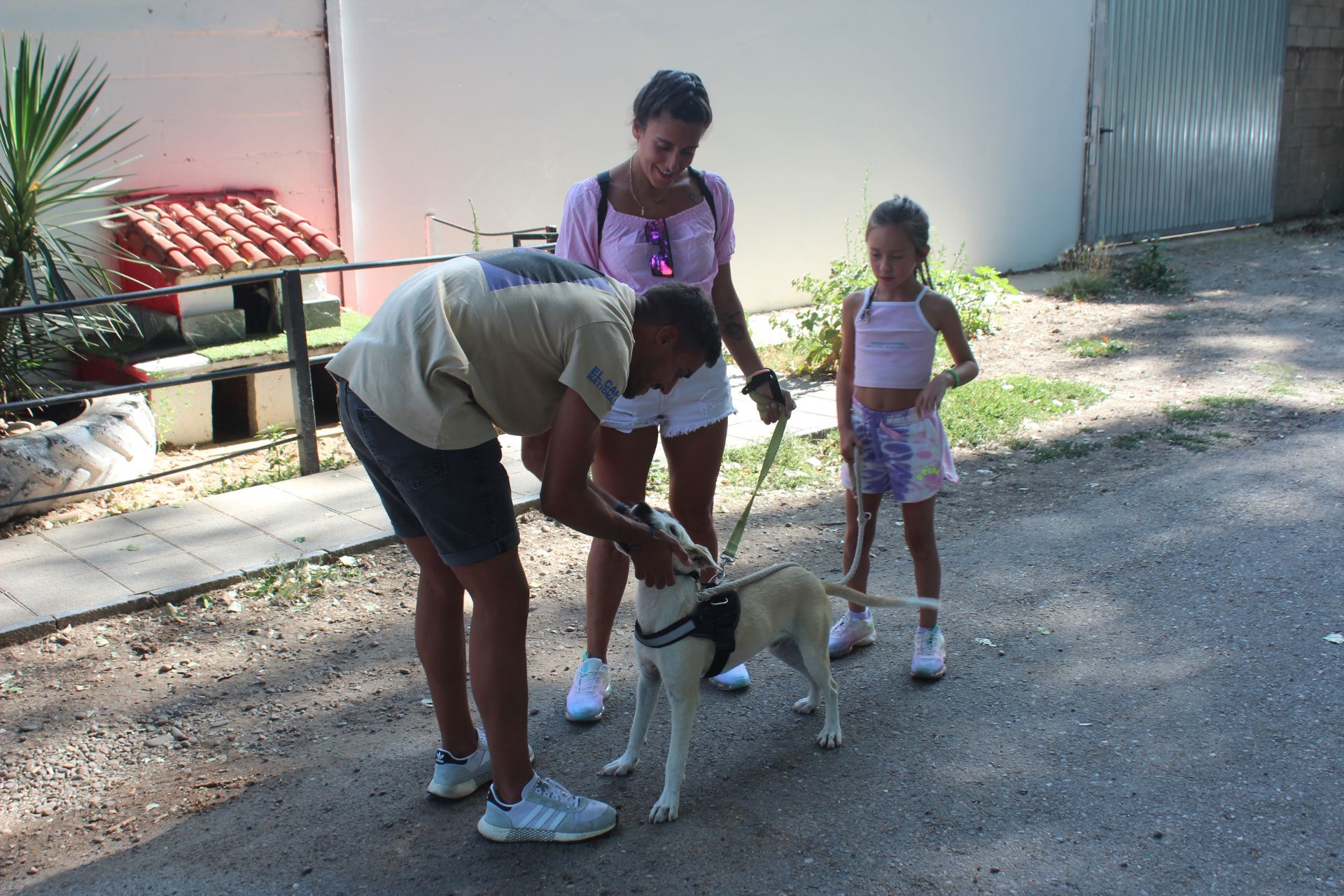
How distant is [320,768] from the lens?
3314 mm

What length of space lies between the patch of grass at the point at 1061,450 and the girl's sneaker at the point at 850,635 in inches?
105

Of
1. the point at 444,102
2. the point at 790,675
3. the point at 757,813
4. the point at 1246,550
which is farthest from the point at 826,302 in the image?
the point at 757,813

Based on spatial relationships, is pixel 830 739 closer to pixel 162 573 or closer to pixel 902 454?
pixel 902 454

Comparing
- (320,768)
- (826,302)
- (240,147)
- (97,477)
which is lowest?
(320,768)

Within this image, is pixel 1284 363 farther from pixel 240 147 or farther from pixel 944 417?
pixel 240 147

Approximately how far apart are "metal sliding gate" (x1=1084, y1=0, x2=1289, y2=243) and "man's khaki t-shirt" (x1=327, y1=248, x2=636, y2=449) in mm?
12541

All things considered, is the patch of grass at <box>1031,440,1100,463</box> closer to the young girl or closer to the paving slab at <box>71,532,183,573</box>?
the young girl

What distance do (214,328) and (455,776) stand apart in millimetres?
4648

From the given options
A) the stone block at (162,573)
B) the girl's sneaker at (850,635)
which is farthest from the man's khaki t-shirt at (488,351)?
the stone block at (162,573)

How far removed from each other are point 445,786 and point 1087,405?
5591mm

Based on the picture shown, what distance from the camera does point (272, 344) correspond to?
6801 mm

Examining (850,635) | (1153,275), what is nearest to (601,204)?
(850,635)

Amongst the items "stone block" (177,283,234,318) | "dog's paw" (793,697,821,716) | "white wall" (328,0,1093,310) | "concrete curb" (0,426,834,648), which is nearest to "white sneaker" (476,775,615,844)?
"dog's paw" (793,697,821,716)

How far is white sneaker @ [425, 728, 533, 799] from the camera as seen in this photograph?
3.11m
